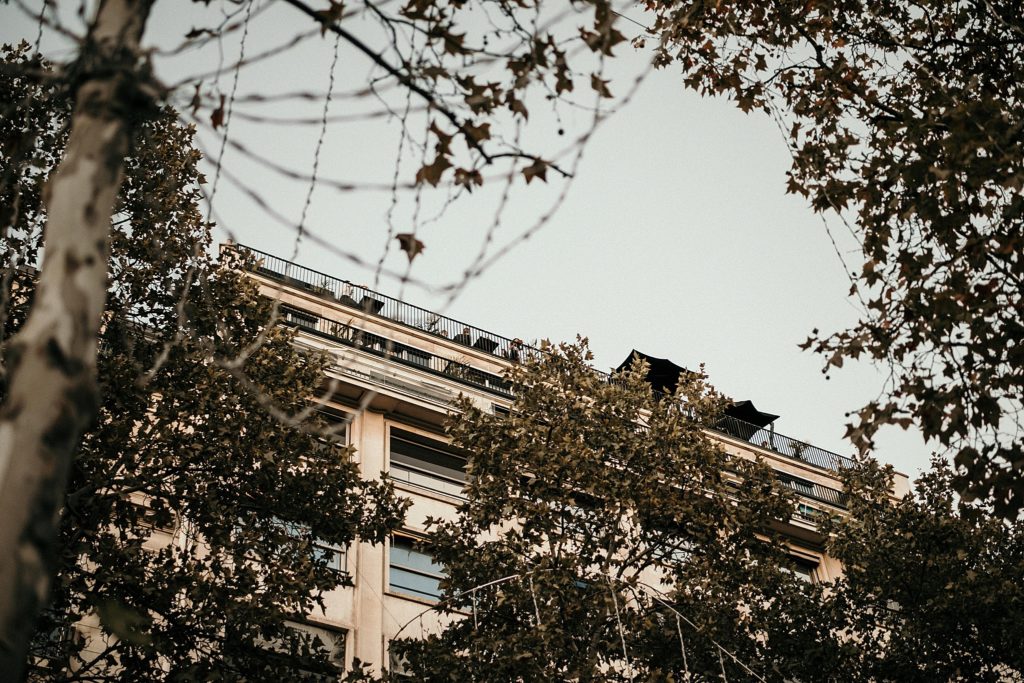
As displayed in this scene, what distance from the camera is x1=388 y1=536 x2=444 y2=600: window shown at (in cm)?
1959

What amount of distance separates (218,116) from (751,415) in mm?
30617

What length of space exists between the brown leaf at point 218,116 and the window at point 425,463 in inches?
709

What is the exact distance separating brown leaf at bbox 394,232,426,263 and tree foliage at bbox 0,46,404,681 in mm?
5820

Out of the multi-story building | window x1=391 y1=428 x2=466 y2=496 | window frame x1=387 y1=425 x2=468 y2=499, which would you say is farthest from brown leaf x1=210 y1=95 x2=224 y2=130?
window x1=391 y1=428 x2=466 y2=496

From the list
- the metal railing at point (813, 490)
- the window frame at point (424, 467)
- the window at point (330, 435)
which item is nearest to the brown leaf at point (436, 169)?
the window at point (330, 435)

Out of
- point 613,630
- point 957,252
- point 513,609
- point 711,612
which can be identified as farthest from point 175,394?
point 957,252

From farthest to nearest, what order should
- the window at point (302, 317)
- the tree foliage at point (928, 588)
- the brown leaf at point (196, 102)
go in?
the window at point (302, 317), the tree foliage at point (928, 588), the brown leaf at point (196, 102)

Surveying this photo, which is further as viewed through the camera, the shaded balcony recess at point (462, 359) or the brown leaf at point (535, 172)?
the shaded balcony recess at point (462, 359)

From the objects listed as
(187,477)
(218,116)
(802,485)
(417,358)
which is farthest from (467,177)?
(802,485)

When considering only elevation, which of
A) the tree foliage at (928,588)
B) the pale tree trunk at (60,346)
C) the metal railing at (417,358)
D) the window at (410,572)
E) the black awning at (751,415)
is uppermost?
the black awning at (751,415)

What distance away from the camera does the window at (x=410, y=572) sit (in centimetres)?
1959

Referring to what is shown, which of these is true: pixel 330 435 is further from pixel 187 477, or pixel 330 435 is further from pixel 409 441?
pixel 409 441

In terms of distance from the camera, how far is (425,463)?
2262cm

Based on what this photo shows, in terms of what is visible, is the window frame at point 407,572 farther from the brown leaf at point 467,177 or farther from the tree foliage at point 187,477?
the brown leaf at point 467,177
